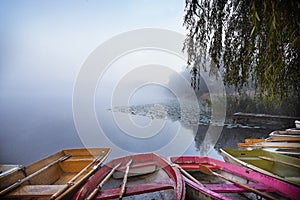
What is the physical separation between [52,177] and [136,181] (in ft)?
3.59

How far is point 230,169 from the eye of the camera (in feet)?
6.97

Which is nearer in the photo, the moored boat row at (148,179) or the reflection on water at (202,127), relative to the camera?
the moored boat row at (148,179)

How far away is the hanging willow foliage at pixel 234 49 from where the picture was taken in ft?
4.59

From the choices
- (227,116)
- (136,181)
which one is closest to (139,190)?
(136,181)

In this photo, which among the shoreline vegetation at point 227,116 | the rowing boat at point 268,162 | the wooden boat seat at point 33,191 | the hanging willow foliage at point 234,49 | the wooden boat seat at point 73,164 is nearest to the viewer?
the hanging willow foliage at point 234,49

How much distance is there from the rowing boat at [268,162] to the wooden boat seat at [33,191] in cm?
213

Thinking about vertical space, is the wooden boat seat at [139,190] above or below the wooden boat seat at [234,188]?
above

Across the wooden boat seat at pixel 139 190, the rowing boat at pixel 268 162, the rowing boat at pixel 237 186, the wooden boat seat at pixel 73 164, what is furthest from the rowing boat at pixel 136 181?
the rowing boat at pixel 268 162

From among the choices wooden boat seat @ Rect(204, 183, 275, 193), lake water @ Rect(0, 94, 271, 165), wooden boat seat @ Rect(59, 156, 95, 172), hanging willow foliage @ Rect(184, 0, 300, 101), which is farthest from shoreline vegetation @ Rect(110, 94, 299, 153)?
wooden boat seat @ Rect(59, 156, 95, 172)

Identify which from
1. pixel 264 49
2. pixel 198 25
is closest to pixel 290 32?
pixel 264 49

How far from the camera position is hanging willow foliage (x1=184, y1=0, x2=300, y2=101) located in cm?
140

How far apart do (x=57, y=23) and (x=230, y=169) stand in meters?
5.01

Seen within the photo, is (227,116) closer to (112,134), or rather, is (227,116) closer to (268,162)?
(112,134)

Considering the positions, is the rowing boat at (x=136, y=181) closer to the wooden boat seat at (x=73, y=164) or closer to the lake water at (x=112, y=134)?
the wooden boat seat at (x=73, y=164)
